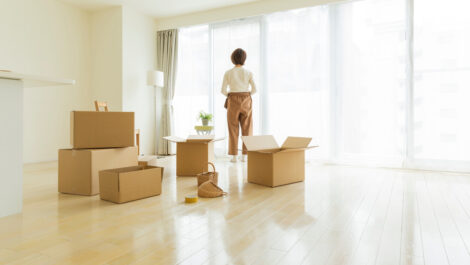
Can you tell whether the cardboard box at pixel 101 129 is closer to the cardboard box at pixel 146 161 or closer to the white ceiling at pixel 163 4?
the cardboard box at pixel 146 161

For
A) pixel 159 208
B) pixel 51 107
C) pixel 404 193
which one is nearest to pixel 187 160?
pixel 159 208

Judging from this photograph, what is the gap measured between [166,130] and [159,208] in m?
3.46

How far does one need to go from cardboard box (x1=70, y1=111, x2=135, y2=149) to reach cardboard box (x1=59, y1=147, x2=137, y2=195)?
0.06m

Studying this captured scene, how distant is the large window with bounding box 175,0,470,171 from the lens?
3389 mm

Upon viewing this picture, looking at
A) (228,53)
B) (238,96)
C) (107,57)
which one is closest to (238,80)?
(238,96)

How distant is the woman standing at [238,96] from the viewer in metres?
3.90

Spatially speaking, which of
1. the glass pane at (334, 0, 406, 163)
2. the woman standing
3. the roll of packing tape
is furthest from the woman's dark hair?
the roll of packing tape

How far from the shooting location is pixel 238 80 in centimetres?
388

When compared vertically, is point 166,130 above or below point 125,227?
above

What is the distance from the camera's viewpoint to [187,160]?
9.78 feet

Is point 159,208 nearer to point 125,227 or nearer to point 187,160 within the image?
point 125,227

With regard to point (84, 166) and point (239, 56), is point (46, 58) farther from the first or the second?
point (84, 166)

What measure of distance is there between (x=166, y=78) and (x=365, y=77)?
3052 millimetres

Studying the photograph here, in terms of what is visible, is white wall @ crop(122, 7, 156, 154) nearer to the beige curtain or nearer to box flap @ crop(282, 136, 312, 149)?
the beige curtain
